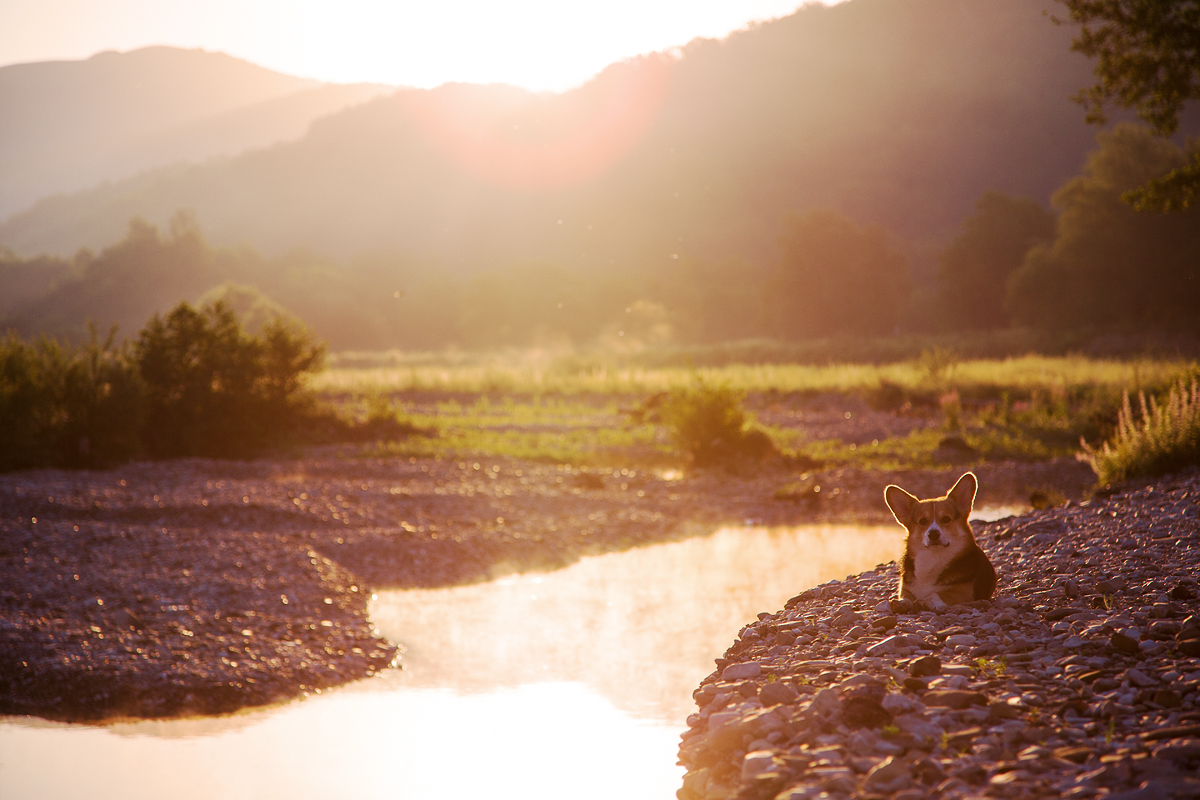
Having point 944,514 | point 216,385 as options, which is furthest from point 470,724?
point 216,385

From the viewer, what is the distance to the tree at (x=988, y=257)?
56.3 m

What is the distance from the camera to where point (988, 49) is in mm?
101188

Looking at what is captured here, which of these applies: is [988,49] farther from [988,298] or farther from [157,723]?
[157,723]

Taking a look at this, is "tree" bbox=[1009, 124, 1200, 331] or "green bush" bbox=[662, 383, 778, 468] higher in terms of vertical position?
"tree" bbox=[1009, 124, 1200, 331]

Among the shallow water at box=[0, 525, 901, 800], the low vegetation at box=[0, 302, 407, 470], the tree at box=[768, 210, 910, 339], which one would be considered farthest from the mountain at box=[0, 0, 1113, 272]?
the shallow water at box=[0, 525, 901, 800]

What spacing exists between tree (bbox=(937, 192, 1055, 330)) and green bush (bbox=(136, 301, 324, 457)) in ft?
157

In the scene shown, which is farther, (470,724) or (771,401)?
(771,401)

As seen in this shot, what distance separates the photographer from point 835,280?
5962 centimetres

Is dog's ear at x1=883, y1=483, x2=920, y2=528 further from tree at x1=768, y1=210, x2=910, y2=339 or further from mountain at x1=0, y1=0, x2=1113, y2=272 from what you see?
mountain at x1=0, y1=0, x2=1113, y2=272

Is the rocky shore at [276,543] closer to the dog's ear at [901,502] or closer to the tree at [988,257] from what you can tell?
the dog's ear at [901,502]

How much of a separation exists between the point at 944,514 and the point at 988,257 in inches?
2240

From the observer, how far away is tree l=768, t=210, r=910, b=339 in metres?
59.9

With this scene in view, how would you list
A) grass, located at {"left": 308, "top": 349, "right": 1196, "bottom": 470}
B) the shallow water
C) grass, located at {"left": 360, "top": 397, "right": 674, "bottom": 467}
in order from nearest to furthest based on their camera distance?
1. the shallow water
2. grass, located at {"left": 308, "top": 349, "right": 1196, "bottom": 470}
3. grass, located at {"left": 360, "top": 397, "right": 674, "bottom": 467}

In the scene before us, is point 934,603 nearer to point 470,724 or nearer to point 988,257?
point 470,724
